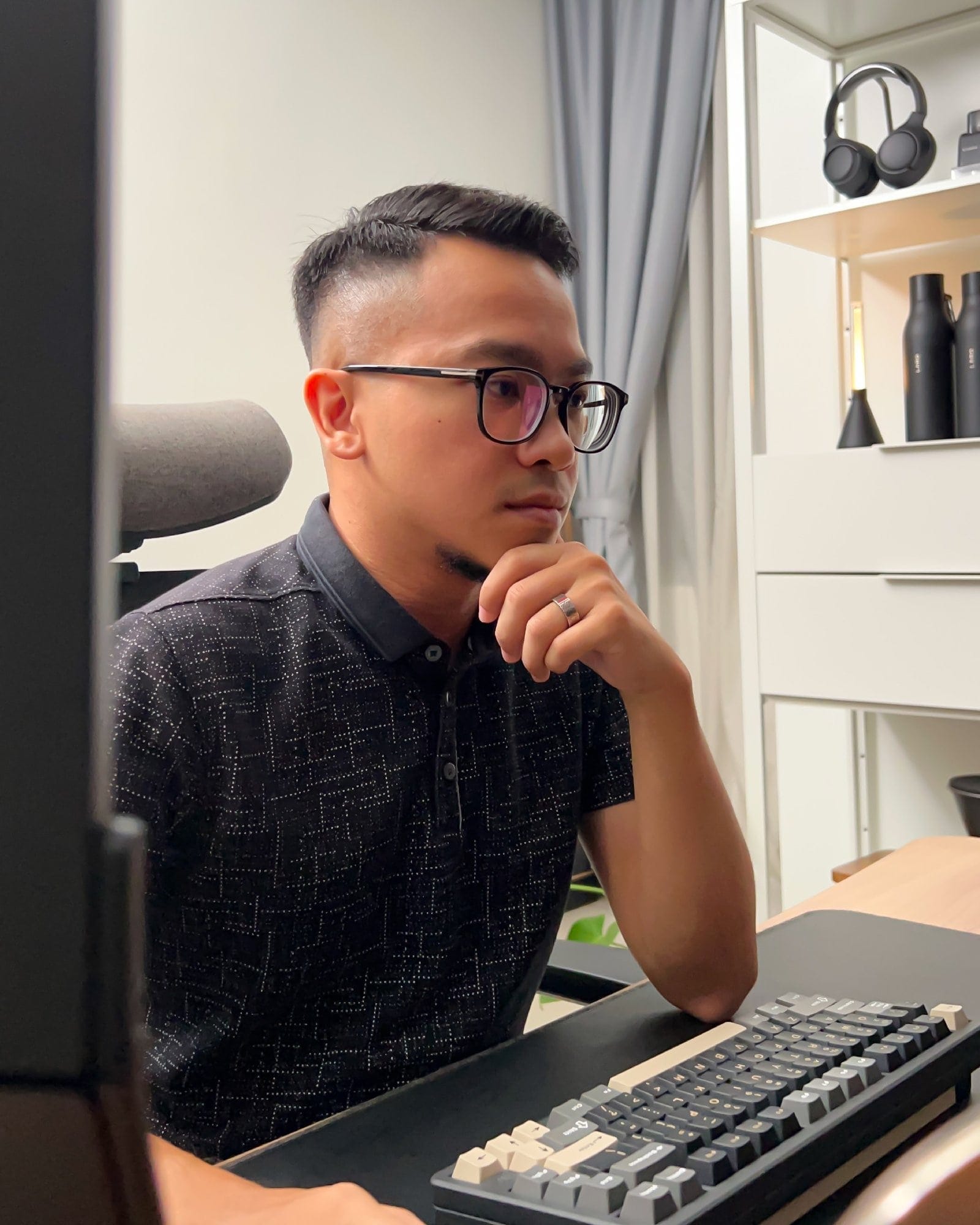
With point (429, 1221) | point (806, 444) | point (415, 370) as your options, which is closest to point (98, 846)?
point (429, 1221)

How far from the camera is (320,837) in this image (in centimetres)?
89

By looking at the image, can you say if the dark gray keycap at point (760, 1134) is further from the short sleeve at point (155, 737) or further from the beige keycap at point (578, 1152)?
the short sleeve at point (155, 737)

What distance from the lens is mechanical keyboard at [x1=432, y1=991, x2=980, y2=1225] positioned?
1.58 ft

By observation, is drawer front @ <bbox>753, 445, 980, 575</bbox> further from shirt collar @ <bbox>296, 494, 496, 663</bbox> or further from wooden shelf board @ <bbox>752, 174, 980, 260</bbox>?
shirt collar @ <bbox>296, 494, 496, 663</bbox>

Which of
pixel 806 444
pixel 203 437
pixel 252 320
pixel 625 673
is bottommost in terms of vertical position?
pixel 625 673

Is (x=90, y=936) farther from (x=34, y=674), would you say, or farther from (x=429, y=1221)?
(x=429, y=1221)

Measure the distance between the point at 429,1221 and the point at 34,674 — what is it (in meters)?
0.46

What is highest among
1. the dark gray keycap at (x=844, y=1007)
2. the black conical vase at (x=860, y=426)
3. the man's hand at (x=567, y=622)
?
the black conical vase at (x=860, y=426)

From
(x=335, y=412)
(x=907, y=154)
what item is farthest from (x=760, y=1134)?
(x=907, y=154)

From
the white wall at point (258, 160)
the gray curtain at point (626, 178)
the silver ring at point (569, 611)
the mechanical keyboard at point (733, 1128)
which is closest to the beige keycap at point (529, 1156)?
the mechanical keyboard at point (733, 1128)

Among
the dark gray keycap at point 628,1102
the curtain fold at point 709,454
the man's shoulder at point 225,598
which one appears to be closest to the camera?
the dark gray keycap at point 628,1102

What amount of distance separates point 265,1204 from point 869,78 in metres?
2.25

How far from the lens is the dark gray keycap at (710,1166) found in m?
0.49

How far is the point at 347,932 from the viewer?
89cm
